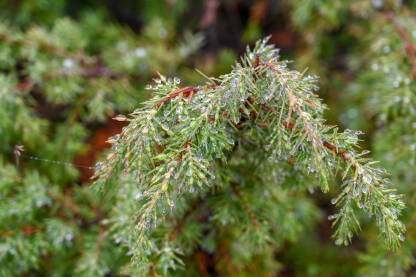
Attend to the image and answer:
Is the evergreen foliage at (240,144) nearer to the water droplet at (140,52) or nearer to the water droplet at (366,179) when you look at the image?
the water droplet at (366,179)

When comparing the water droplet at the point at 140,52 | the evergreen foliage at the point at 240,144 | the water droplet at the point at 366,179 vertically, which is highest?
the water droplet at the point at 140,52

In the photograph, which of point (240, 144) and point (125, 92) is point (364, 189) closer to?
point (240, 144)

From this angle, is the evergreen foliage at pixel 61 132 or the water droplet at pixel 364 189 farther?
the evergreen foliage at pixel 61 132

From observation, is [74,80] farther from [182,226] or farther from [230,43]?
[230,43]

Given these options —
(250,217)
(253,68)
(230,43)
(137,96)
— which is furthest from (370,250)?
(230,43)

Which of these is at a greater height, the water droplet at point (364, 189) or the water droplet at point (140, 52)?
the water droplet at point (140, 52)

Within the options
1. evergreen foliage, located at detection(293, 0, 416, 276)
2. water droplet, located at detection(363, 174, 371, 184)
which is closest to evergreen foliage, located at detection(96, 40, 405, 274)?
water droplet, located at detection(363, 174, 371, 184)

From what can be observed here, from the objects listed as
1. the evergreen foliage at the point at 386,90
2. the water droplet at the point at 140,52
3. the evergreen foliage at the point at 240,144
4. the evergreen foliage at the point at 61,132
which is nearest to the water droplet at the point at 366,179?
the evergreen foliage at the point at 240,144

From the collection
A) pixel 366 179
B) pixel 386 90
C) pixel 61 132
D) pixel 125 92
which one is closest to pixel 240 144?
pixel 366 179
